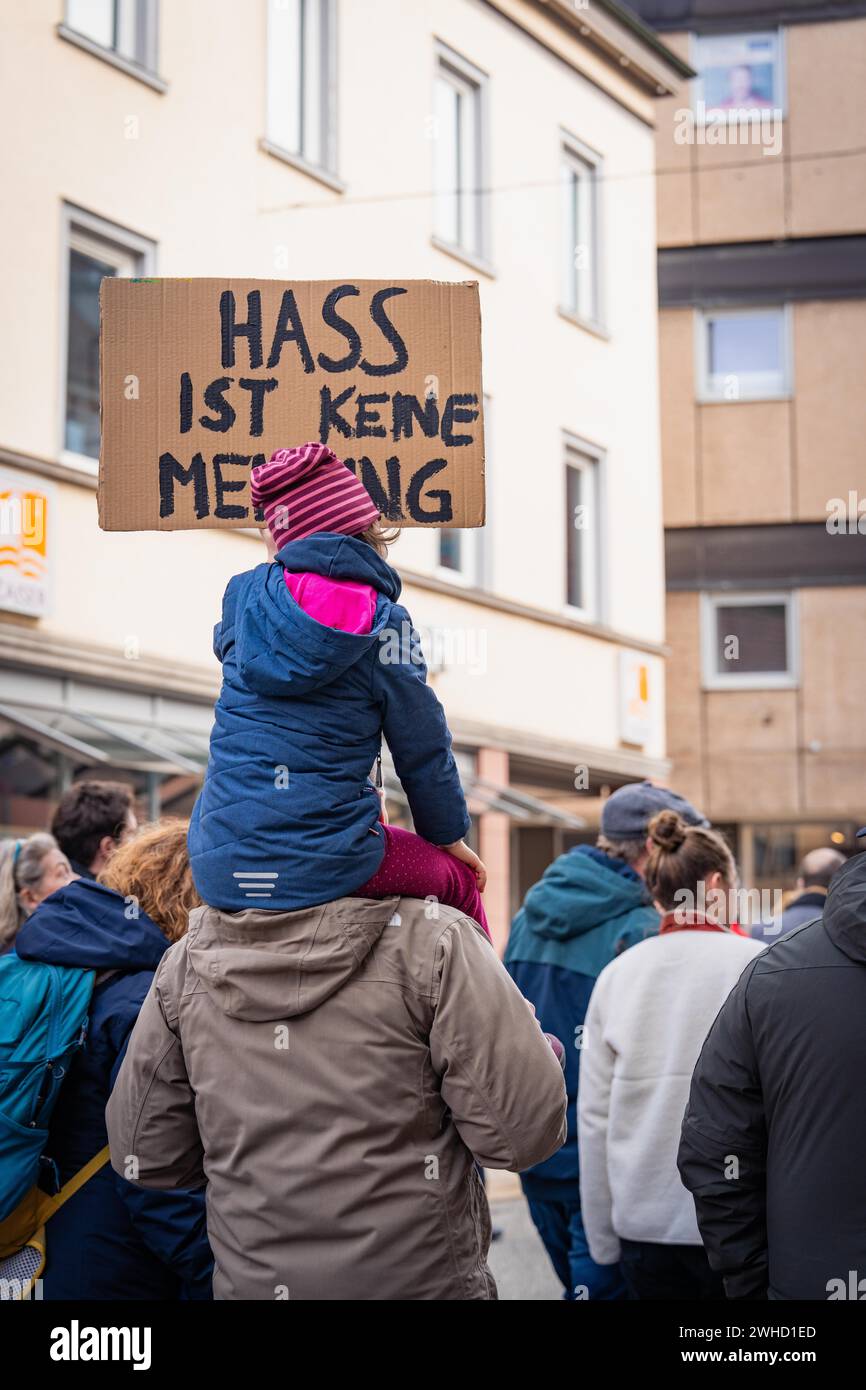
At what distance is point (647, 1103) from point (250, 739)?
2.09 meters

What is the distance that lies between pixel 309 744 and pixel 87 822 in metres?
1.80

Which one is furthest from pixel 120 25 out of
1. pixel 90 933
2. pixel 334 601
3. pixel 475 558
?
pixel 334 601

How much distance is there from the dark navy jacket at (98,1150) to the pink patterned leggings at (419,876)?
96 centimetres

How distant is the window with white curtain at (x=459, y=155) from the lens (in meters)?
→ 15.7

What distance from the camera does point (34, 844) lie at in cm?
467

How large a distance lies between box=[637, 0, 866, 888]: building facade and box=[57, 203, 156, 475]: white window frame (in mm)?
9740

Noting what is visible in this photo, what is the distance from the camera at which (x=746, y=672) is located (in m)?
20.7

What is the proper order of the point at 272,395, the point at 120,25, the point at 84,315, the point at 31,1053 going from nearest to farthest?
the point at 31,1053 < the point at 272,395 < the point at 84,315 < the point at 120,25

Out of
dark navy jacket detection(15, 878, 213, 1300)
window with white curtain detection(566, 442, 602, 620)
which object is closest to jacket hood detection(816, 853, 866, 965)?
dark navy jacket detection(15, 878, 213, 1300)

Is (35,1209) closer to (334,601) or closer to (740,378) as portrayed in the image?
(334,601)

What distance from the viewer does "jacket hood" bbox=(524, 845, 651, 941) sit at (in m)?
5.21

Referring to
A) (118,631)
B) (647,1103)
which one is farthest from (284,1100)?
(118,631)

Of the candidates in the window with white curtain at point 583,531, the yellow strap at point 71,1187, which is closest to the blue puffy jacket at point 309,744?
the yellow strap at point 71,1187
